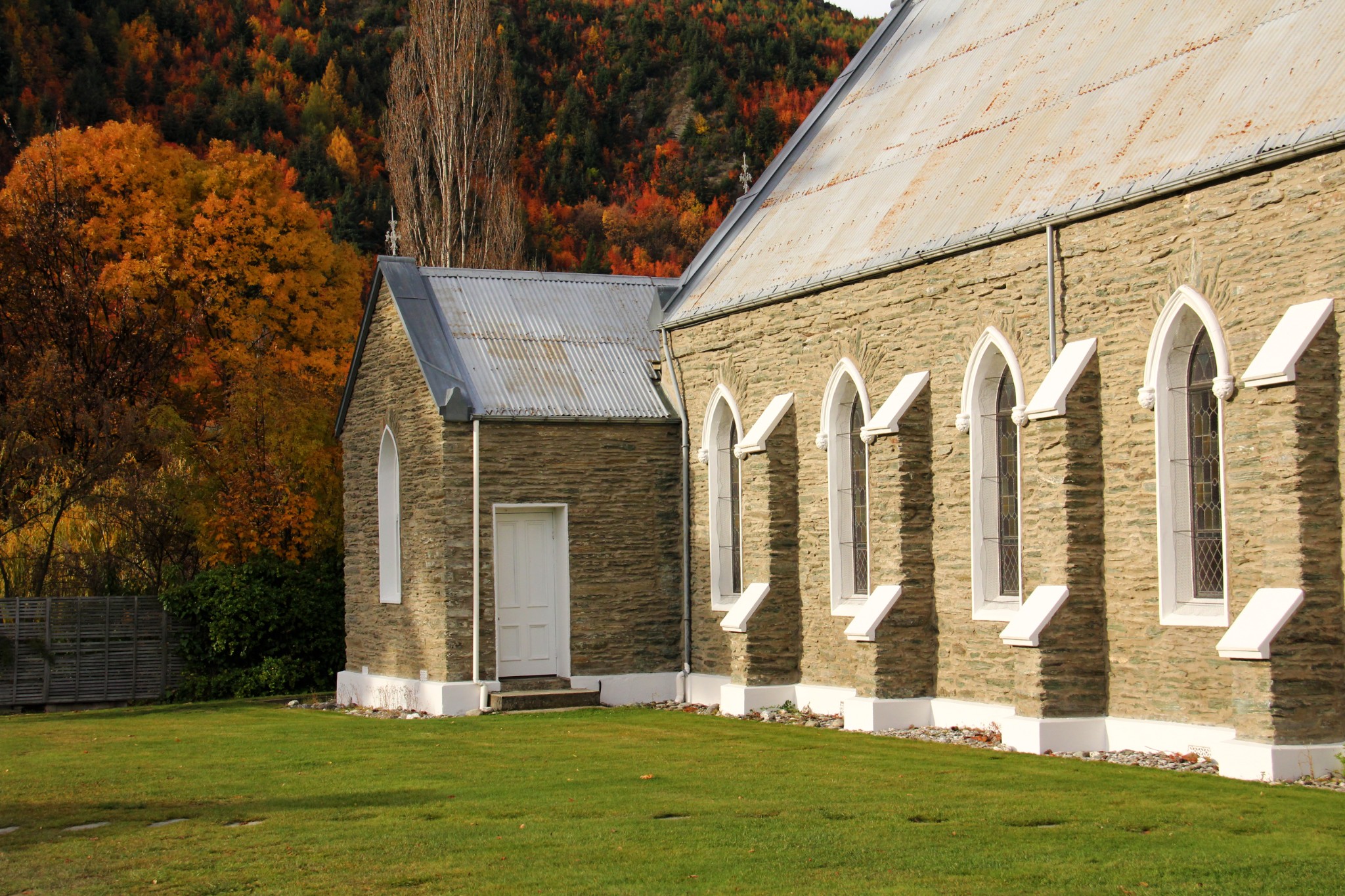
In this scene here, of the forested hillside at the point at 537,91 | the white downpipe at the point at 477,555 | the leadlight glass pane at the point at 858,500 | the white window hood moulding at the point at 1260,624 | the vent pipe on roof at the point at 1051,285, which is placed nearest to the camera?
the white window hood moulding at the point at 1260,624

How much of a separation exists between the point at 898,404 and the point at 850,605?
3.06 meters

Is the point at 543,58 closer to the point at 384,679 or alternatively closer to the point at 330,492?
the point at 330,492

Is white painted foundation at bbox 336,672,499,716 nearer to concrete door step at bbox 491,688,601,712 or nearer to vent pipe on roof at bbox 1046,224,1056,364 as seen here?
concrete door step at bbox 491,688,601,712

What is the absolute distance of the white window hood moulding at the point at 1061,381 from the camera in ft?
49.0

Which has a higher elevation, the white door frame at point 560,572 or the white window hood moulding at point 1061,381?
the white window hood moulding at point 1061,381

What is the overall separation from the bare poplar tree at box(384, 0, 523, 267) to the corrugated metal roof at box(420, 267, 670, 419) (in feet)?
52.2

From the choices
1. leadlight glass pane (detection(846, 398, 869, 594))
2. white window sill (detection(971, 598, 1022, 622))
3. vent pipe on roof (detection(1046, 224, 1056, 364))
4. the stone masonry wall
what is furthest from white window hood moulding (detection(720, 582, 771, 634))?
vent pipe on roof (detection(1046, 224, 1056, 364))

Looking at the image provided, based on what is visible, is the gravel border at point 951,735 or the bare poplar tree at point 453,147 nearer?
the gravel border at point 951,735

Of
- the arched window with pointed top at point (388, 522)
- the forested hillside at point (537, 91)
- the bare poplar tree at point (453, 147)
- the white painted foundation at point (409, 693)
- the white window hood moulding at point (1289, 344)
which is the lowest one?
the white painted foundation at point (409, 693)

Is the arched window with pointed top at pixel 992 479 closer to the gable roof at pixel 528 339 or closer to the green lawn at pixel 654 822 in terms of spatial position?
the green lawn at pixel 654 822

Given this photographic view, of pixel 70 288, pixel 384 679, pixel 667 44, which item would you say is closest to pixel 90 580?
pixel 70 288

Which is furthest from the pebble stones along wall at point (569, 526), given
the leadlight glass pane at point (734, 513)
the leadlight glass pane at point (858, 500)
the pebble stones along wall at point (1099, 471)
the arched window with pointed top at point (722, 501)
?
the leadlight glass pane at point (858, 500)

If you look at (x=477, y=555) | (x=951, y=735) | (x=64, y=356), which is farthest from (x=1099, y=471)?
(x=64, y=356)

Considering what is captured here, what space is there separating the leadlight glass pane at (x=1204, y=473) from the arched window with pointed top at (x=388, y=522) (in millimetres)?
13423
